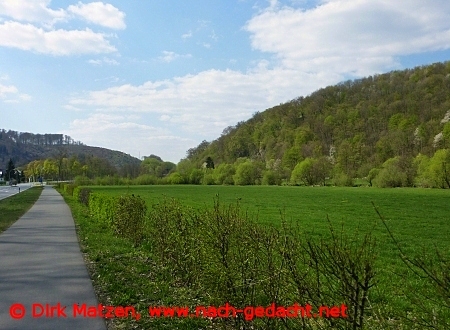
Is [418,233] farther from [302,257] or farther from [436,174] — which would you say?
[436,174]

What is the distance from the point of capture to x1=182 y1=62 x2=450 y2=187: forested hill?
88.9 meters

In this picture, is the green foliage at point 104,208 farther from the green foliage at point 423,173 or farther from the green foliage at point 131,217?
the green foliage at point 423,173

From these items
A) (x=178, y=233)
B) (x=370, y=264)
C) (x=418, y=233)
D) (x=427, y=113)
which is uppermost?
(x=427, y=113)

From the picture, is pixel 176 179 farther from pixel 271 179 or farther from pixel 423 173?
pixel 423 173

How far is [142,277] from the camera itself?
27.6 feet

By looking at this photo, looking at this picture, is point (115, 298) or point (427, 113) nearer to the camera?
point (115, 298)

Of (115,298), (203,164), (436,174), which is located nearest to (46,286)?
(115,298)

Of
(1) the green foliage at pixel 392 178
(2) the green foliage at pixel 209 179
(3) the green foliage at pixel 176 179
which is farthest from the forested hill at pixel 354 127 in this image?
(3) the green foliage at pixel 176 179

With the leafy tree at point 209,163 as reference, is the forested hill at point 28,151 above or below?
Result: above

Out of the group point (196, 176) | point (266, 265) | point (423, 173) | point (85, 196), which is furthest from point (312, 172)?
point (266, 265)

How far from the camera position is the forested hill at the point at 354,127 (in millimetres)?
88875

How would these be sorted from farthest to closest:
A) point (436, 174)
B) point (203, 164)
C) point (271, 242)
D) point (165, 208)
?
point (203, 164) < point (436, 174) < point (165, 208) < point (271, 242)

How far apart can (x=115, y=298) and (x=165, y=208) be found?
8.65 ft

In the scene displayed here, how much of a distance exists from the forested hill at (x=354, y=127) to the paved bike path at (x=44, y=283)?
71.4 meters
